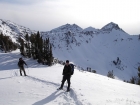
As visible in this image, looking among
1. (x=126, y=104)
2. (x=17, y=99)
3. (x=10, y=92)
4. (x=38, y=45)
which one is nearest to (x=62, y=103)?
(x=17, y=99)

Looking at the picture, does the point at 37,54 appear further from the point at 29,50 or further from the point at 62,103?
the point at 62,103

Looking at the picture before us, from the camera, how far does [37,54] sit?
166ft

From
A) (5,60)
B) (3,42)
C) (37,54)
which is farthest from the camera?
(3,42)

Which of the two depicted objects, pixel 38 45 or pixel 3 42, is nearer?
pixel 38 45

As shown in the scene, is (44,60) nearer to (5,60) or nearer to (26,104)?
(5,60)

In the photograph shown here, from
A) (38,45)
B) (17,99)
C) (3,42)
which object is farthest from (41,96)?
(3,42)

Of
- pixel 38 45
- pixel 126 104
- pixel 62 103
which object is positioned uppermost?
pixel 38 45

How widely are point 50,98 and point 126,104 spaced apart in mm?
6158

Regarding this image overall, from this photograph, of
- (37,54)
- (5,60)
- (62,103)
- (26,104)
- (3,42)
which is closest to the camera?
(26,104)

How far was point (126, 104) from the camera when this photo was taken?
12.8 m

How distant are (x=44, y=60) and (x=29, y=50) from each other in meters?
7.41

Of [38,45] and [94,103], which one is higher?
[38,45]

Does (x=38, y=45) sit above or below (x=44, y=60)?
above

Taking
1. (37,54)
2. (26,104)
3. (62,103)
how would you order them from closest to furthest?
(26,104)
(62,103)
(37,54)
